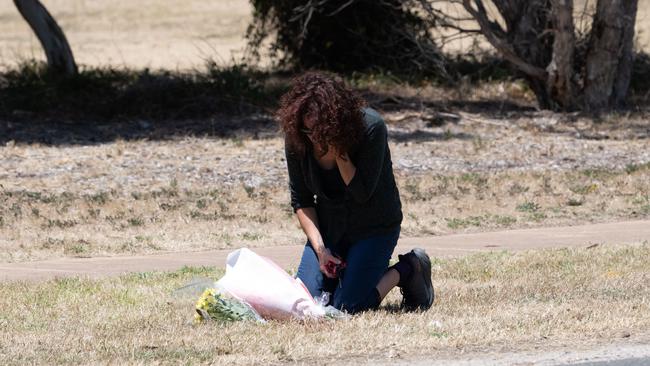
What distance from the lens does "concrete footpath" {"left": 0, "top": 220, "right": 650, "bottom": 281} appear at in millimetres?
9188

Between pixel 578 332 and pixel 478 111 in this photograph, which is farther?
pixel 478 111

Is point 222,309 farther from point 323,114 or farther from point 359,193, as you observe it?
point 323,114

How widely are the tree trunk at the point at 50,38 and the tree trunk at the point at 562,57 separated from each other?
7.17 metres

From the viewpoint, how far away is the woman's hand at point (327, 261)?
22.9 feet

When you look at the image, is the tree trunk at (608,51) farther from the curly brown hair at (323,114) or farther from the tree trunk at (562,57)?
the curly brown hair at (323,114)

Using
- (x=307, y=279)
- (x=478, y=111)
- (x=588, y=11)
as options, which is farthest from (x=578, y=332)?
(x=588, y=11)

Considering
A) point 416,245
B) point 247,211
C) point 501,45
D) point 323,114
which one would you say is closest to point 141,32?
point 501,45

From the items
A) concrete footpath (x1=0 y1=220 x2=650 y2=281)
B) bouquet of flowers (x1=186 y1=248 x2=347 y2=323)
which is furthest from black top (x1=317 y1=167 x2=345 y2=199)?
concrete footpath (x1=0 y1=220 x2=650 y2=281)

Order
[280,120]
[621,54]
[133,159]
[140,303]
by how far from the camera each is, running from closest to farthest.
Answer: [280,120] → [140,303] → [133,159] → [621,54]

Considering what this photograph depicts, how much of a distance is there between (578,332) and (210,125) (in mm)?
10900

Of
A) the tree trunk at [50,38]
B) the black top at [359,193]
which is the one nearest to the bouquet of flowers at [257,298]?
the black top at [359,193]

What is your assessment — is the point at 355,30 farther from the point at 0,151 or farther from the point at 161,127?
the point at 0,151

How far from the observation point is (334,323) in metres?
6.80

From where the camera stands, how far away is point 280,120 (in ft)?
22.7
